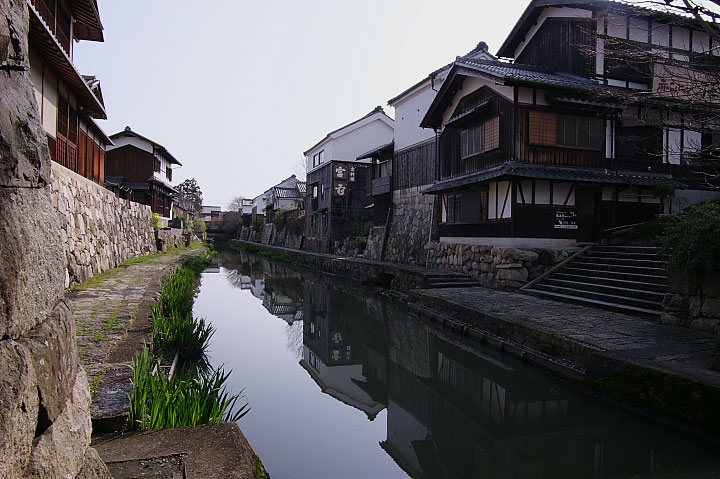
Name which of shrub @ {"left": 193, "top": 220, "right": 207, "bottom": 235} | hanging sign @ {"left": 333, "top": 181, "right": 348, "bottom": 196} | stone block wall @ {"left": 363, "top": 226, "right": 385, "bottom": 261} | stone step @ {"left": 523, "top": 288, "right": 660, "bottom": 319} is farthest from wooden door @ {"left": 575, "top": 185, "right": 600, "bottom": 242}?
shrub @ {"left": 193, "top": 220, "right": 207, "bottom": 235}

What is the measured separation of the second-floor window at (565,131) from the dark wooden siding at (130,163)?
1081 inches

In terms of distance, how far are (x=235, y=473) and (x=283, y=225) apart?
138 ft

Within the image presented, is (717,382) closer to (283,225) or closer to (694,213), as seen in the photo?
(694,213)

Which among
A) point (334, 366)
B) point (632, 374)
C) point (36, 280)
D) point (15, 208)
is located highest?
point (15, 208)

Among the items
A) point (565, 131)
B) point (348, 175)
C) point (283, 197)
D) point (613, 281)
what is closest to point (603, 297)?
point (613, 281)

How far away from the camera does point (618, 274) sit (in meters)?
10.8

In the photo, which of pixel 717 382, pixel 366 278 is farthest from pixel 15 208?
pixel 366 278

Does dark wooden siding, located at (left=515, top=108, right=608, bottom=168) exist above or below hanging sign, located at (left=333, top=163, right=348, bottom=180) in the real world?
below

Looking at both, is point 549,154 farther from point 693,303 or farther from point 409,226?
point 409,226

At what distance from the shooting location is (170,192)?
127ft

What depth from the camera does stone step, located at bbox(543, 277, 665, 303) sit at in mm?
9125

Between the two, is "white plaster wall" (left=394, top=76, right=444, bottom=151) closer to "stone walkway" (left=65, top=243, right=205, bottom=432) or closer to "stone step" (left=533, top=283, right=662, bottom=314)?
"stone step" (left=533, top=283, right=662, bottom=314)

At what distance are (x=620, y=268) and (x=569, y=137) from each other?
450 centimetres

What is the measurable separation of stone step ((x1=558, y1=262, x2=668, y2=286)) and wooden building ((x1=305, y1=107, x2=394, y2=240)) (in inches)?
741
